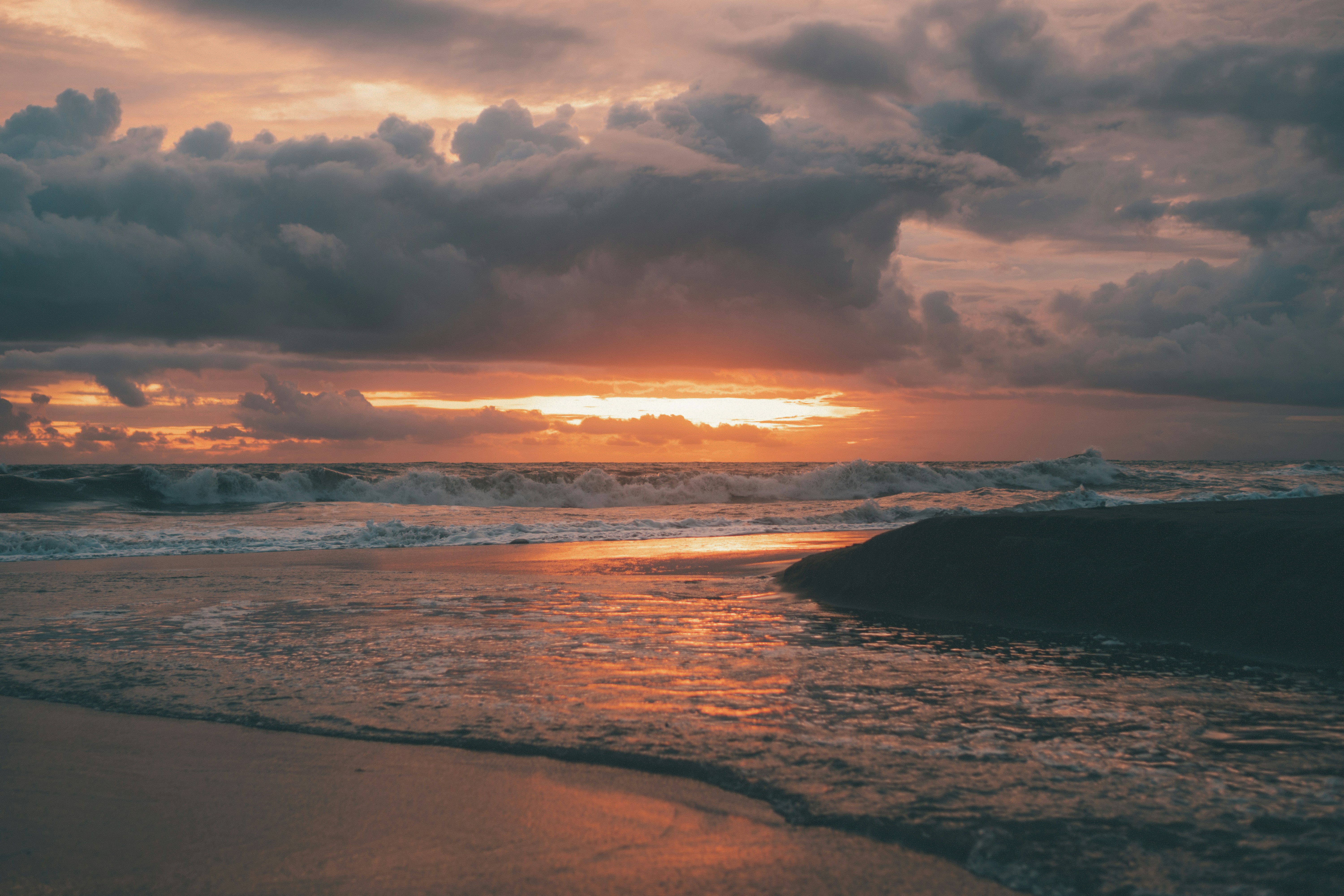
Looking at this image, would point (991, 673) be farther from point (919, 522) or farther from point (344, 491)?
point (344, 491)

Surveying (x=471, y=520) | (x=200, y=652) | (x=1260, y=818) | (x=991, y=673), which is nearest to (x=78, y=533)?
(x=471, y=520)

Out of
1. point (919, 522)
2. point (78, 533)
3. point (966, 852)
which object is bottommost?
point (78, 533)

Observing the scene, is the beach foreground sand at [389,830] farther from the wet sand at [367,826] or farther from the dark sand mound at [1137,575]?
the dark sand mound at [1137,575]

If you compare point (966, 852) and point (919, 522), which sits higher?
point (919, 522)

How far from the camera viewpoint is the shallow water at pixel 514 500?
17.8 metres

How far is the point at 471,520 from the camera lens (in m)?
22.4

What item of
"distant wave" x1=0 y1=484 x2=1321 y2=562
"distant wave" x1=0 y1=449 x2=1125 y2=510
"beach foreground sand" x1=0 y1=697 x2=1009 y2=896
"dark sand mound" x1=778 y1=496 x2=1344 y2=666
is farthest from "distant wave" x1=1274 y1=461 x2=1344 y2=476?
"beach foreground sand" x1=0 y1=697 x2=1009 y2=896

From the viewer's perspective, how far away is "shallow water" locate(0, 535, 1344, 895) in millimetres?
2636

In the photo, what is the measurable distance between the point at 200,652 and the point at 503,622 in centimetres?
227

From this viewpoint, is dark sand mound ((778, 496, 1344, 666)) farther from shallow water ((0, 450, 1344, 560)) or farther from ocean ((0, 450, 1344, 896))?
shallow water ((0, 450, 1344, 560))

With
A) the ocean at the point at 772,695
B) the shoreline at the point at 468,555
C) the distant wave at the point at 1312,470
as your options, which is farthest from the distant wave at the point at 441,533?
the distant wave at the point at 1312,470

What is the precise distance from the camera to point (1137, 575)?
5.97 metres

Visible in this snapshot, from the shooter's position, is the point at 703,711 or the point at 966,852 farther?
the point at 703,711

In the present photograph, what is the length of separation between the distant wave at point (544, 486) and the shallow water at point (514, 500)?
0.08 metres
